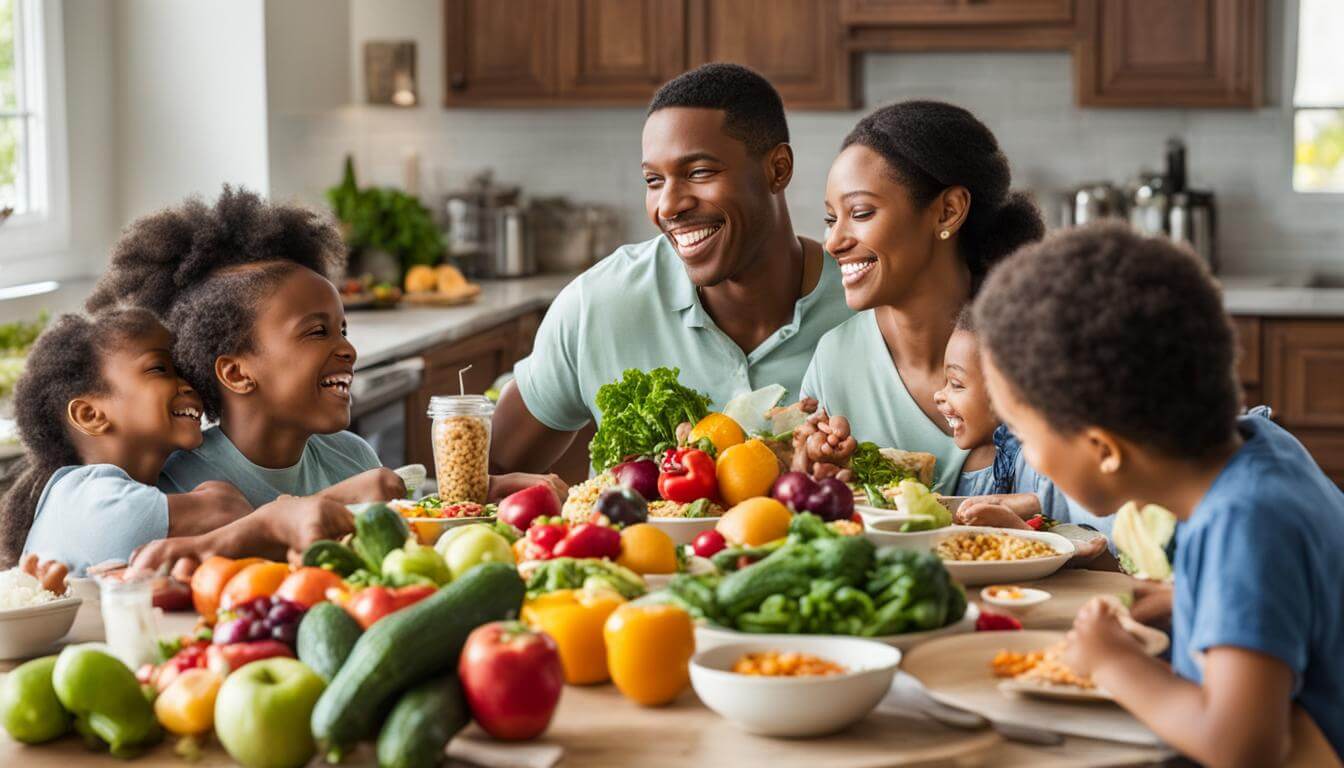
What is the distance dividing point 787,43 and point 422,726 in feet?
15.9

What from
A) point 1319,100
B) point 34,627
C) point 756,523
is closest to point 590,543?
point 756,523

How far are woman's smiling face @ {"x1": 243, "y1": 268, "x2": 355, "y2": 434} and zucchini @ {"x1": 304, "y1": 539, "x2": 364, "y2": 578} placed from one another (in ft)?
2.81

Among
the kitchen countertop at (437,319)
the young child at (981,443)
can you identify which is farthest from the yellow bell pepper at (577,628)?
the kitchen countertop at (437,319)

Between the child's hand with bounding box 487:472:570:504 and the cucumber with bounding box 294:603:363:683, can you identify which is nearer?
the cucumber with bounding box 294:603:363:683

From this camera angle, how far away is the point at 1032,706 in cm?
165

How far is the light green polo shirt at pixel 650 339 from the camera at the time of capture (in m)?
3.35

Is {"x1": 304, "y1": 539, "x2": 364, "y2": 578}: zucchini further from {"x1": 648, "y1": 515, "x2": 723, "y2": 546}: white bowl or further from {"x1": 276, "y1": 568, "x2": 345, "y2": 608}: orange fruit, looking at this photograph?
{"x1": 648, "y1": 515, "x2": 723, "y2": 546}: white bowl

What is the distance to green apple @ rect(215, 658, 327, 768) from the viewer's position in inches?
60.0

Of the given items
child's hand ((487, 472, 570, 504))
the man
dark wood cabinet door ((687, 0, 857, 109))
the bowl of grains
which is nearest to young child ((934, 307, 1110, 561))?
the bowl of grains

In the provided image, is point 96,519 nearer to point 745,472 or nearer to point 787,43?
point 745,472

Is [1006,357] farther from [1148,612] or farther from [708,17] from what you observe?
[708,17]

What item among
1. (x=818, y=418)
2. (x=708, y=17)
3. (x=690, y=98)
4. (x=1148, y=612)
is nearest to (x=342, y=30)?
(x=708, y=17)

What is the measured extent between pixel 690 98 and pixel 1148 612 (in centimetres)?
170

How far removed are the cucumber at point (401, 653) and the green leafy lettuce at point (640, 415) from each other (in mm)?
980
